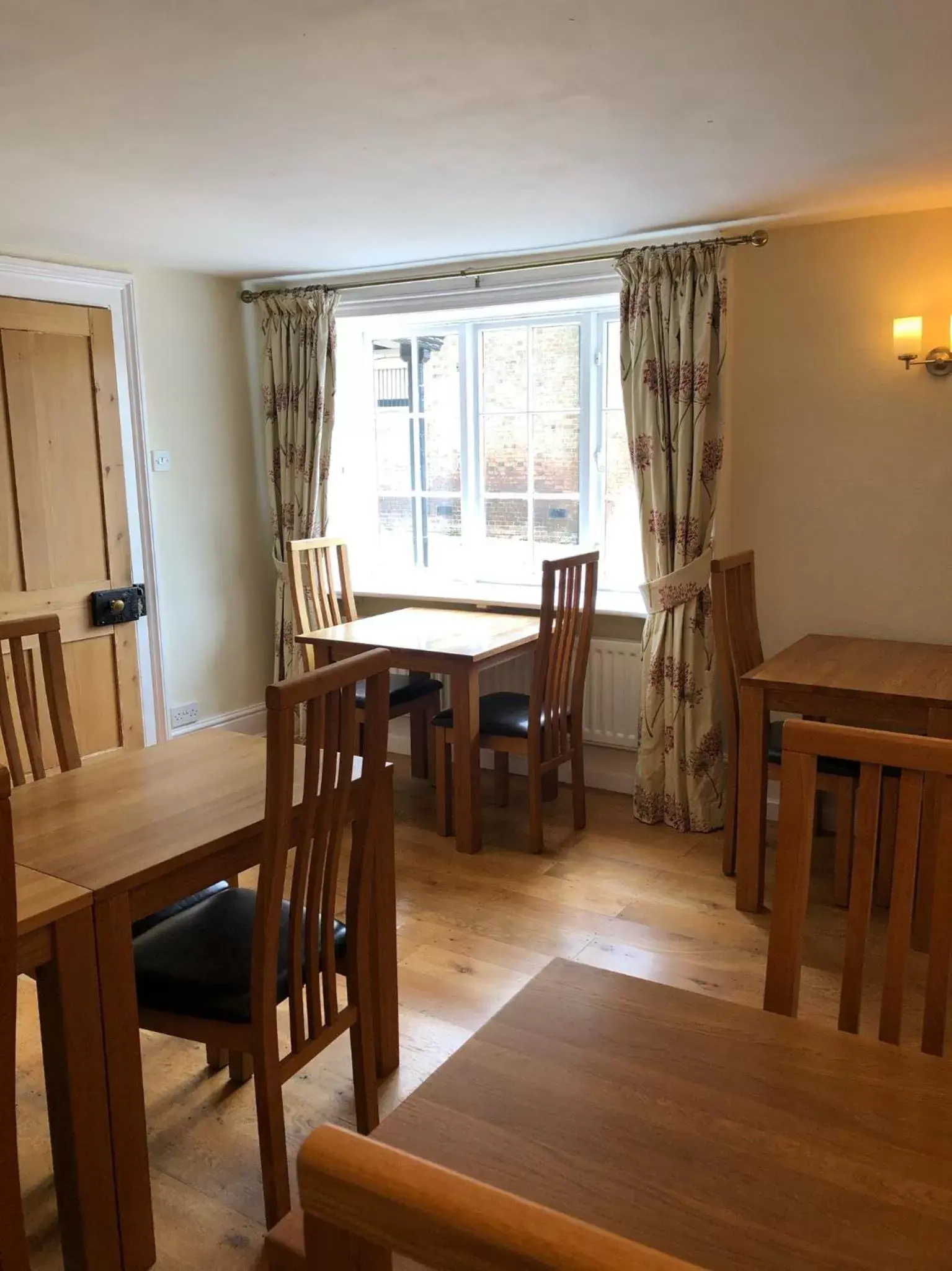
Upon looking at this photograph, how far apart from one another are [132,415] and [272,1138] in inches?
125

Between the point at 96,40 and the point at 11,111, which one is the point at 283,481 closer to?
the point at 11,111

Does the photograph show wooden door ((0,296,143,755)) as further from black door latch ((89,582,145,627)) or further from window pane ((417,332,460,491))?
window pane ((417,332,460,491))

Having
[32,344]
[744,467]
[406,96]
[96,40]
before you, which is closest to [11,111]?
[96,40]

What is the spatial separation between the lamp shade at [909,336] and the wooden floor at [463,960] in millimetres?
1770

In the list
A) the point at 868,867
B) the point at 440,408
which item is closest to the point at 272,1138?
the point at 868,867

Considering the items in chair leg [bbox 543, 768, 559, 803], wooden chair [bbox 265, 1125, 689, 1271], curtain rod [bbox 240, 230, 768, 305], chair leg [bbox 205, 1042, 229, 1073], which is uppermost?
curtain rod [bbox 240, 230, 768, 305]

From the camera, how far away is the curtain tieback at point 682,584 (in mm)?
3682

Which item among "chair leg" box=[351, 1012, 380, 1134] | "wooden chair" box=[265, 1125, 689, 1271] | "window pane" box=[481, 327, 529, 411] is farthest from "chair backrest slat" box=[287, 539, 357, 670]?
"wooden chair" box=[265, 1125, 689, 1271]

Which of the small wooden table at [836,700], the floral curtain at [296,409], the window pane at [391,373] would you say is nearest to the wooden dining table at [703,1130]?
the small wooden table at [836,700]

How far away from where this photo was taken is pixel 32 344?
→ 3.71m

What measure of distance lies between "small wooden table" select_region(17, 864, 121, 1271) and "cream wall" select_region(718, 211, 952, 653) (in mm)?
2808

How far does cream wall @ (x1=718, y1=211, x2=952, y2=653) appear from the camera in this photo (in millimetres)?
3361

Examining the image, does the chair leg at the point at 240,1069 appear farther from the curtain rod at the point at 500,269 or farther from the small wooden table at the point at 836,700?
the curtain rod at the point at 500,269

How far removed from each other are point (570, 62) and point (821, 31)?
48 centimetres
